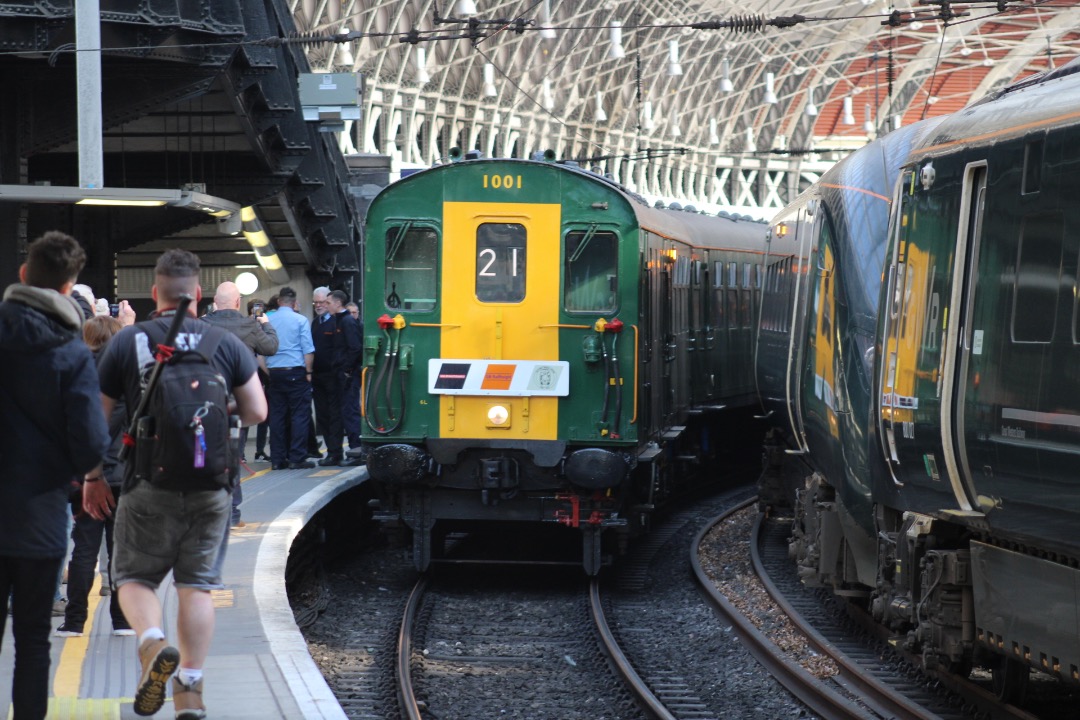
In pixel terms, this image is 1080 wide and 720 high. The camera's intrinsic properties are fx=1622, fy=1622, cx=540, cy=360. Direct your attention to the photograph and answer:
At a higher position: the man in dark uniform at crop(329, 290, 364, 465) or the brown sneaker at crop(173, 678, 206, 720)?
the man in dark uniform at crop(329, 290, 364, 465)

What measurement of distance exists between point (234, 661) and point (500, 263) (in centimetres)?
530

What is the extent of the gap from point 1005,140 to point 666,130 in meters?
67.3

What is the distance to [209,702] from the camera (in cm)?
722

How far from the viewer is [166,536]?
647 cm

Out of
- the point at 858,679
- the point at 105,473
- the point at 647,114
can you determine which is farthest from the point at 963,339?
the point at 647,114

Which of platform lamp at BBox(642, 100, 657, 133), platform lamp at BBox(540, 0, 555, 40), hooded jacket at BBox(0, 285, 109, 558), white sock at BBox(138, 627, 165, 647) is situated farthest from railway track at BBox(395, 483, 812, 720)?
platform lamp at BBox(642, 100, 657, 133)

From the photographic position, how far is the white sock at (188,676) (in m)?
6.54

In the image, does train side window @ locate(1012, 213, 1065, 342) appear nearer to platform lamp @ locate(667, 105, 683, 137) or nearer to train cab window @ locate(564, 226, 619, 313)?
train cab window @ locate(564, 226, 619, 313)

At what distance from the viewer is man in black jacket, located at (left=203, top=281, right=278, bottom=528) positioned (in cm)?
1045

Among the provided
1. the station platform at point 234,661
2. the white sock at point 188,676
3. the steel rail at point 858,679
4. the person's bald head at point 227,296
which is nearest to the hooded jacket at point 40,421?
the white sock at point 188,676

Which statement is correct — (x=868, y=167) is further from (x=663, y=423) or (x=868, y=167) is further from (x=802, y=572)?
(x=663, y=423)

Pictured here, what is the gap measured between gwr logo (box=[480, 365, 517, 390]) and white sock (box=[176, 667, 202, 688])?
618 cm

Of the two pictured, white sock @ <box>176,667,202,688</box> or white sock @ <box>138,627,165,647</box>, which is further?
white sock @ <box>176,667,202,688</box>

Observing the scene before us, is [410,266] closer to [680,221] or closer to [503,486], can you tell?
[503,486]
